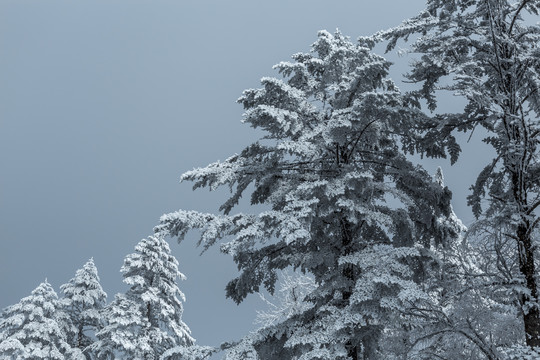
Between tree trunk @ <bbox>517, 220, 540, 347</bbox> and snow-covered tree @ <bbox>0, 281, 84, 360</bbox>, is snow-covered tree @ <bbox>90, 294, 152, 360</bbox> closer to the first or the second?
snow-covered tree @ <bbox>0, 281, 84, 360</bbox>

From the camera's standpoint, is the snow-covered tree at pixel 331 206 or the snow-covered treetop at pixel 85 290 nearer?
the snow-covered tree at pixel 331 206

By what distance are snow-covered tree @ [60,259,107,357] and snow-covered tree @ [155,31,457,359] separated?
1439cm

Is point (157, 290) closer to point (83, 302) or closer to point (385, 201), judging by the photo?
point (83, 302)

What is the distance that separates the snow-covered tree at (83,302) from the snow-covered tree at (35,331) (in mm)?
839

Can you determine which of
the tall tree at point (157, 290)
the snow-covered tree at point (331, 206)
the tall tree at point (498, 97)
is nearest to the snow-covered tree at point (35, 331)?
the tall tree at point (157, 290)

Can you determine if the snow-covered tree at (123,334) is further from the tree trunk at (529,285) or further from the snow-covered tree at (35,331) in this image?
the tree trunk at (529,285)

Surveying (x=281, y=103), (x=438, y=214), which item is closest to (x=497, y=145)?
(x=438, y=214)

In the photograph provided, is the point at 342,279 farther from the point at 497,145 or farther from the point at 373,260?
the point at 497,145

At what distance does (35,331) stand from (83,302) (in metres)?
2.67

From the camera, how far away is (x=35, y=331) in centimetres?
2102

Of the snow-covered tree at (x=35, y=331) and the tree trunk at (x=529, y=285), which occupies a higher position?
the snow-covered tree at (x=35, y=331)

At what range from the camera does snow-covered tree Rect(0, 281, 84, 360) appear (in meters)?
20.6

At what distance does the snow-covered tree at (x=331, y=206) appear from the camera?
339 inches

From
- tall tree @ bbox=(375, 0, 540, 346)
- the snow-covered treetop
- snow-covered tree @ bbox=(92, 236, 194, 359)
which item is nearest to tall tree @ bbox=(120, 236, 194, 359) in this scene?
snow-covered tree @ bbox=(92, 236, 194, 359)
